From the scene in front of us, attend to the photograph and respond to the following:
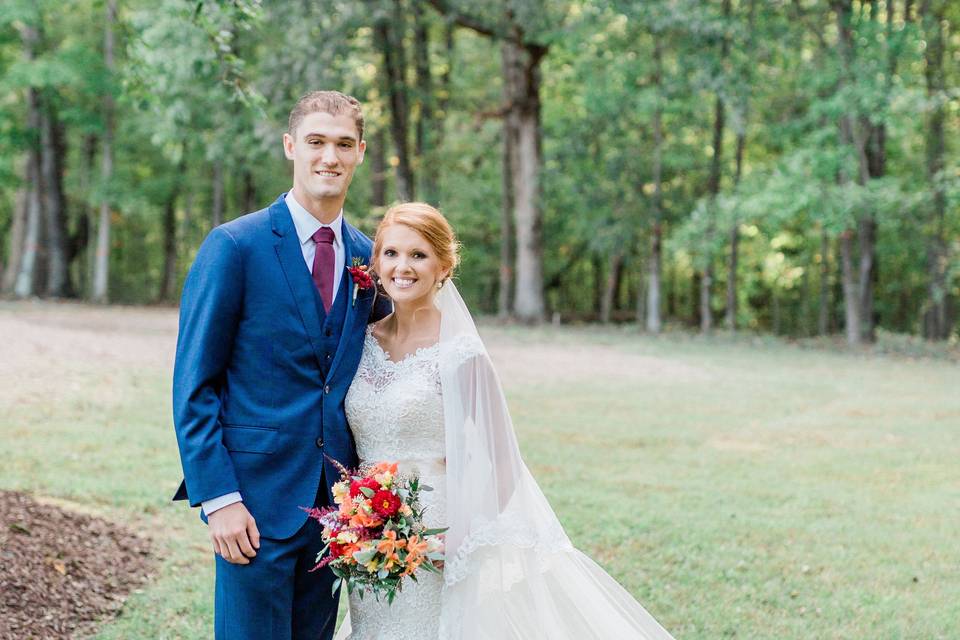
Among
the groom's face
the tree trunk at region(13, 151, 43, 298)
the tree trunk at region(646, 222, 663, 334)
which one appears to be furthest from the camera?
the tree trunk at region(13, 151, 43, 298)

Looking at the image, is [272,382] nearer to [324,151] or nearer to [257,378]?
[257,378]

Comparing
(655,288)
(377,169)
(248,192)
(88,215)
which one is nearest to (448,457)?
(655,288)

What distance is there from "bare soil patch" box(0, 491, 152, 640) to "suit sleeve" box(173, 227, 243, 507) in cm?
247

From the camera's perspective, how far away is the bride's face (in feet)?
11.2

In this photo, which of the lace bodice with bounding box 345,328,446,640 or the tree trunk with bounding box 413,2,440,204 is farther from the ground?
the tree trunk with bounding box 413,2,440,204

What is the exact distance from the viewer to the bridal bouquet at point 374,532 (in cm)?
295

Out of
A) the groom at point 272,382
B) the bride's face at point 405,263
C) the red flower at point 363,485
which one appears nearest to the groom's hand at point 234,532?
the groom at point 272,382

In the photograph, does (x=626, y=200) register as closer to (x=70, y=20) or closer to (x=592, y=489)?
(x=70, y=20)

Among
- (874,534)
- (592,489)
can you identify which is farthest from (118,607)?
(874,534)

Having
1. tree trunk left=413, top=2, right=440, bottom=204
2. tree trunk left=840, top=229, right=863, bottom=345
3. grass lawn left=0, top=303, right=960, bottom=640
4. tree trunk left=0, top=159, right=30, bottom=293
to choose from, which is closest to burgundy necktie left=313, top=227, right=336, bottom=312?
grass lawn left=0, top=303, right=960, bottom=640

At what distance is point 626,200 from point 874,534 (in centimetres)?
2252

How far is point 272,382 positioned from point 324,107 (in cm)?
98

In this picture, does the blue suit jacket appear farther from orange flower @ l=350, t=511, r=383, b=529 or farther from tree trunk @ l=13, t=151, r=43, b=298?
tree trunk @ l=13, t=151, r=43, b=298

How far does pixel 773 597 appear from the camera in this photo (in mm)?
6066
